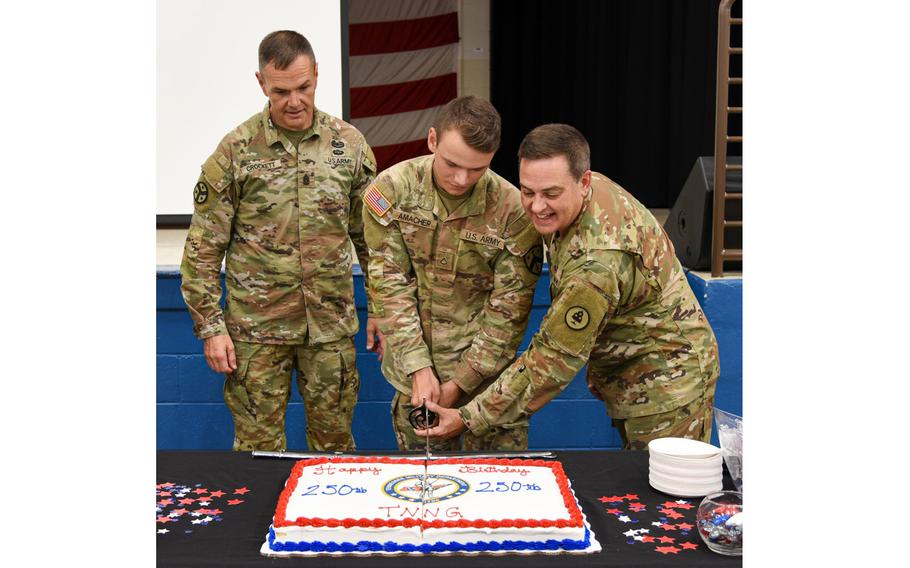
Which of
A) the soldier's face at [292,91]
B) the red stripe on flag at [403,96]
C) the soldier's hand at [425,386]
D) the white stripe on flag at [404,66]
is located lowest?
the soldier's hand at [425,386]

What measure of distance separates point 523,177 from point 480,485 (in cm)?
69

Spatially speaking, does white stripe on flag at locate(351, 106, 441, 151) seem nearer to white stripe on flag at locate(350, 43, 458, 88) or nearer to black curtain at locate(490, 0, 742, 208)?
white stripe on flag at locate(350, 43, 458, 88)

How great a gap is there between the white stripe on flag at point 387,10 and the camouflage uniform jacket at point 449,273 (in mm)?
5321

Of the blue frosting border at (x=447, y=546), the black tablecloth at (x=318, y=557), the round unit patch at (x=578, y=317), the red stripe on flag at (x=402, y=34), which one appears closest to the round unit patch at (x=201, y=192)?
the black tablecloth at (x=318, y=557)

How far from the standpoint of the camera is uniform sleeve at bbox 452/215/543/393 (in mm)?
2195

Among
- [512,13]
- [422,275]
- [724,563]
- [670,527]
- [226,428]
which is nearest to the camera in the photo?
[724,563]

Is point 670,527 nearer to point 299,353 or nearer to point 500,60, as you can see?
point 299,353

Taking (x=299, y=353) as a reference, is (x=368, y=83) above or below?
above

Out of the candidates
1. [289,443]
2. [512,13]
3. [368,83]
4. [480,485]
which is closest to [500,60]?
[512,13]

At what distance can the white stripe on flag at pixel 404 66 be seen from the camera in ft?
24.3

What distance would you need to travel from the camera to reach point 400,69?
7.44 metres

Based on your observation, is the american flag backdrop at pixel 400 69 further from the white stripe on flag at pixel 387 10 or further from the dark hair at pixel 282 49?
the dark hair at pixel 282 49

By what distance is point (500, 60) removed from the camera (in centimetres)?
741

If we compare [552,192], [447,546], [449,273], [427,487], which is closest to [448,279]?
[449,273]
